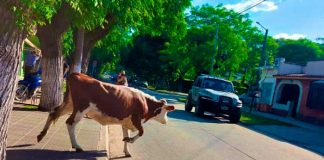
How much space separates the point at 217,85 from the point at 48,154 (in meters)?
17.0

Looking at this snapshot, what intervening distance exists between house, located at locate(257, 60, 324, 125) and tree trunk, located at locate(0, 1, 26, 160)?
2792 cm

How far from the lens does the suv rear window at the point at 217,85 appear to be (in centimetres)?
2433

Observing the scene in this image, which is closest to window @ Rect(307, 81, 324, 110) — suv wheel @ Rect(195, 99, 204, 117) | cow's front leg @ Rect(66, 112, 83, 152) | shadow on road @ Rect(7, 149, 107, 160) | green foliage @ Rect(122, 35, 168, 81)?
suv wheel @ Rect(195, 99, 204, 117)

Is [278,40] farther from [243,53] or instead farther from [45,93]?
[45,93]

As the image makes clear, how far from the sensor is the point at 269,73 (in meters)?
43.3

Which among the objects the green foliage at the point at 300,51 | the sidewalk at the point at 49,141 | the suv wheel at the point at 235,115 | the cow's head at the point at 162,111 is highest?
the green foliage at the point at 300,51

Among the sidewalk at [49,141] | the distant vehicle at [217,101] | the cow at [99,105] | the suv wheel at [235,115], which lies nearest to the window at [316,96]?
the distant vehicle at [217,101]

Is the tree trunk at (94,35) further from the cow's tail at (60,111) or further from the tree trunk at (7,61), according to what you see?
the tree trunk at (7,61)

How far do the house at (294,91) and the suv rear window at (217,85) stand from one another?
9.04 meters

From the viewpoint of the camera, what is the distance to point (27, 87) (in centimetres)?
1664

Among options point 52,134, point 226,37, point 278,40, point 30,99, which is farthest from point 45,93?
point 278,40

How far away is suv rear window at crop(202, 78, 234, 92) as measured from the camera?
79.8ft

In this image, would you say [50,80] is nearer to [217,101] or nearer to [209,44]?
[217,101]

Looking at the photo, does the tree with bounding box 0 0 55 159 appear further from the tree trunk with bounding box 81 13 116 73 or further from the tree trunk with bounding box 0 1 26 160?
the tree trunk with bounding box 81 13 116 73
